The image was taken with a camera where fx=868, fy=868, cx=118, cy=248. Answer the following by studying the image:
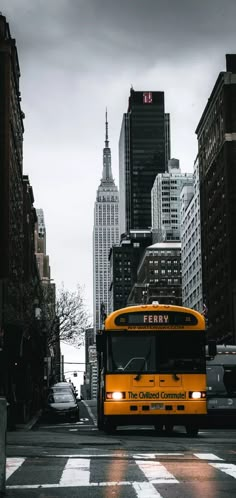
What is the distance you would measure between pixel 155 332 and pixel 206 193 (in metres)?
121

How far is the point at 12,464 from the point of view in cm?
1284

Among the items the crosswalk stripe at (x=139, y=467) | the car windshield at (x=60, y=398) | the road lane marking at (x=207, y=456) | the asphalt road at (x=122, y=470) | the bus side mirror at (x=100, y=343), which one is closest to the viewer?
the asphalt road at (x=122, y=470)

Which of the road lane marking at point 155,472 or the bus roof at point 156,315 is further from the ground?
the bus roof at point 156,315

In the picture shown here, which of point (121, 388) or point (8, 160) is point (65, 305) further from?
point (121, 388)

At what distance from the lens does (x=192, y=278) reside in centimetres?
16200

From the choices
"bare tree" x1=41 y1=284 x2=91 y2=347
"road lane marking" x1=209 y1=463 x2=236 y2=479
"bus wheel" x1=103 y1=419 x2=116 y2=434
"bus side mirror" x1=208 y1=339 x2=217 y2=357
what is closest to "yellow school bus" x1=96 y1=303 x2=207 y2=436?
"bus wheel" x1=103 y1=419 x2=116 y2=434

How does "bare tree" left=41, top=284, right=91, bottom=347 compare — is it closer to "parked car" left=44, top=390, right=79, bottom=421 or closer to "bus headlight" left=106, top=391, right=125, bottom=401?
"parked car" left=44, top=390, right=79, bottom=421

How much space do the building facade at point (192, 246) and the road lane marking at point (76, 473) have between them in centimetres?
13336

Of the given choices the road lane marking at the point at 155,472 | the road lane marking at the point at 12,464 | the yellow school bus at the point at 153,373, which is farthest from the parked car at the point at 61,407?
the road lane marking at the point at 155,472

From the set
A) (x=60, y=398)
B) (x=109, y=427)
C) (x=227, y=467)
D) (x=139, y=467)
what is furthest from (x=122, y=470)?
(x=60, y=398)

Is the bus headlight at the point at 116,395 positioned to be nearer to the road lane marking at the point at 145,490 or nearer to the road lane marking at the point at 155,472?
the road lane marking at the point at 155,472

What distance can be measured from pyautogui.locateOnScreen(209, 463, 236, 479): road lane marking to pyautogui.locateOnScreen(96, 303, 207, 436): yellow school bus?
873 cm

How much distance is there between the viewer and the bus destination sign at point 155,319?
2177 centimetres

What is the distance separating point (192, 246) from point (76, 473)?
151506 millimetres
